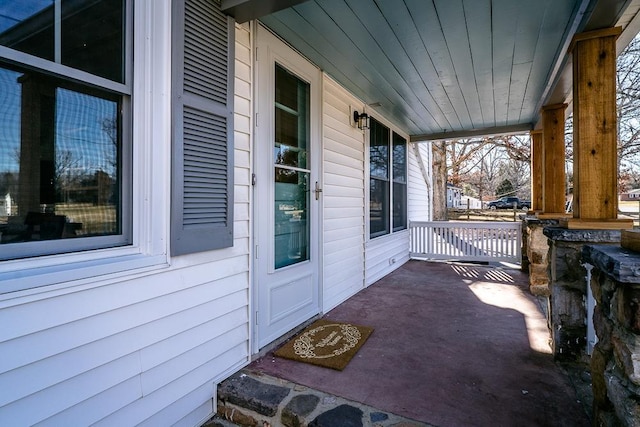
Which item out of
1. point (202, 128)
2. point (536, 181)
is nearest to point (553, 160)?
point (536, 181)

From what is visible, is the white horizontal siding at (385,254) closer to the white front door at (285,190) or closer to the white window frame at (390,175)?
the white window frame at (390,175)

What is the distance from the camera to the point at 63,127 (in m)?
1.30

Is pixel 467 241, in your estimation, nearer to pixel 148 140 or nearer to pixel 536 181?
pixel 536 181

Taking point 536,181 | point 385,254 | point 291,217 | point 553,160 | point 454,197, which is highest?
point 454,197

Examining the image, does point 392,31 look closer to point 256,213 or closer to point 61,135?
point 256,213

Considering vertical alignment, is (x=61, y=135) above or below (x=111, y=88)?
below

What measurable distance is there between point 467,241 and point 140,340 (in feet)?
19.2

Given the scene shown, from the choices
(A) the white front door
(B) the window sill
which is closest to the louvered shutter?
(B) the window sill

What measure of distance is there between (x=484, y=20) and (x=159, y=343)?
114 inches

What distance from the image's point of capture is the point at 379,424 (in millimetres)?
1593

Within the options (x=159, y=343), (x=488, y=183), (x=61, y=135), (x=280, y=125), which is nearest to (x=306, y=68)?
(x=280, y=125)

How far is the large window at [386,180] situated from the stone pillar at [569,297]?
2454 millimetres

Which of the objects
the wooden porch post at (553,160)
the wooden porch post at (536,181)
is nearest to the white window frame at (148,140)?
the wooden porch post at (553,160)

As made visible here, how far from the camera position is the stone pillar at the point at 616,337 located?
1.07m
